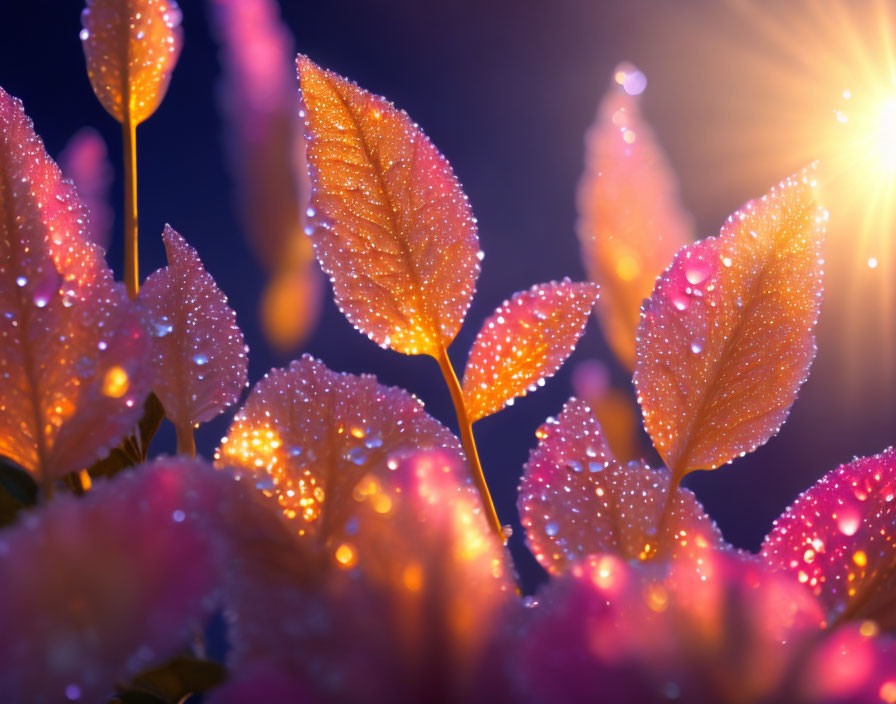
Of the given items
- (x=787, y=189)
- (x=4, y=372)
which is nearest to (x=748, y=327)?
(x=787, y=189)

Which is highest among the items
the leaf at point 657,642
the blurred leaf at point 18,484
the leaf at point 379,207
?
the leaf at point 379,207

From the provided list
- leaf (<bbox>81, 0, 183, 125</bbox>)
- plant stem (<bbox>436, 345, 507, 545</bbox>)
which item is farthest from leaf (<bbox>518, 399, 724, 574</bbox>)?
leaf (<bbox>81, 0, 183, 125</bbox>)

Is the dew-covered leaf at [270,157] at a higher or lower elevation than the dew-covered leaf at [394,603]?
higher

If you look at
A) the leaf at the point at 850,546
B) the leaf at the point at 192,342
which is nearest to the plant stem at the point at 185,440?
the leaf at the point at 192,342

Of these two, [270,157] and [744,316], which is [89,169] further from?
[744,316]

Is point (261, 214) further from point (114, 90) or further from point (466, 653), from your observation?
point (466, 653)

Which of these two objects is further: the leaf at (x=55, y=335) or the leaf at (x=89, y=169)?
the leaf at (x=89, y=169)

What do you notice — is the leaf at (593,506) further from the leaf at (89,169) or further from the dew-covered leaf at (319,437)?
the leaf at (89,169)
